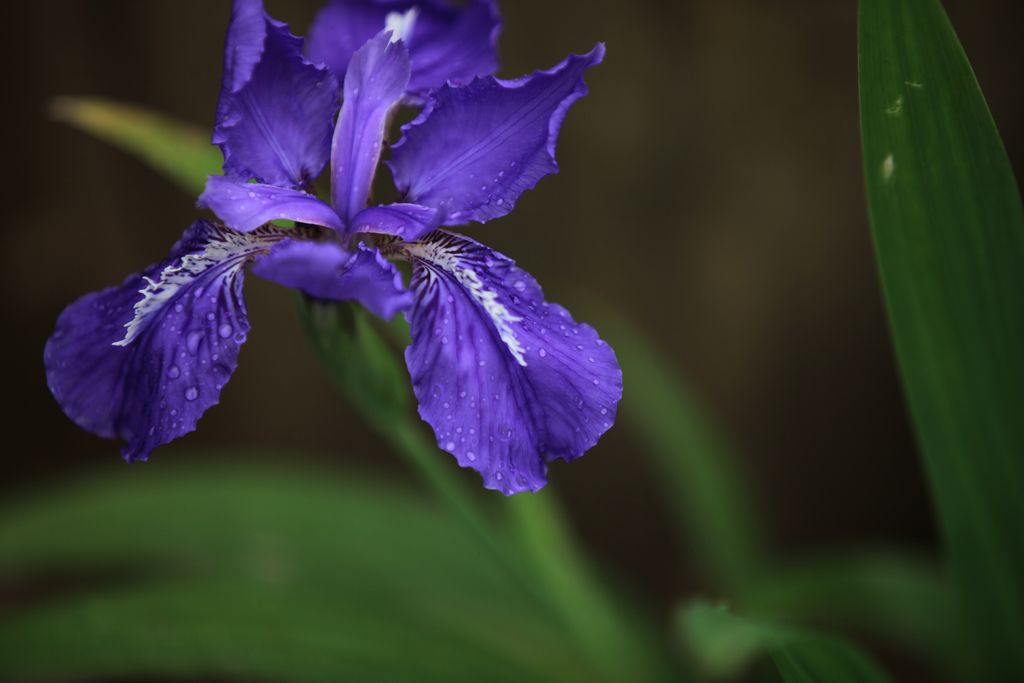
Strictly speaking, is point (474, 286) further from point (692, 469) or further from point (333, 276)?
point (692, 469)

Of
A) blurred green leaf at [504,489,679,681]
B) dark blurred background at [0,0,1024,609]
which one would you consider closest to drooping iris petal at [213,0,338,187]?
blurred green leaf at [504,489,679,681]

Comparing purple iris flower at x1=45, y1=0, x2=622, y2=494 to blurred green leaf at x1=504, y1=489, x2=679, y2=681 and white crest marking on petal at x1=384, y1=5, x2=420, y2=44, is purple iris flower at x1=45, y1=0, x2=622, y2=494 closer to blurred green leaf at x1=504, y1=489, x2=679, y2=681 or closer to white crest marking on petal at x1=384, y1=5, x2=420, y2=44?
white crest marking on petal at x1=384, y1=5, x2=420, y2=44

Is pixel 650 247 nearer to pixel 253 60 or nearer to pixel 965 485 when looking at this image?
pixel 965 485

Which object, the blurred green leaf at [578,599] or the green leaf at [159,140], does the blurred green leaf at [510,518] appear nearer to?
the blurred green leaf at [578,599]

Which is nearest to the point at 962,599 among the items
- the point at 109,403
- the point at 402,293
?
the point at 402,293

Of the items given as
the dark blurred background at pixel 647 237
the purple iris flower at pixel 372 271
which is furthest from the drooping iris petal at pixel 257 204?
the dark blurred background at pixel 647 237

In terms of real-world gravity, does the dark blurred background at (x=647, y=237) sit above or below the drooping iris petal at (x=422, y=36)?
below
